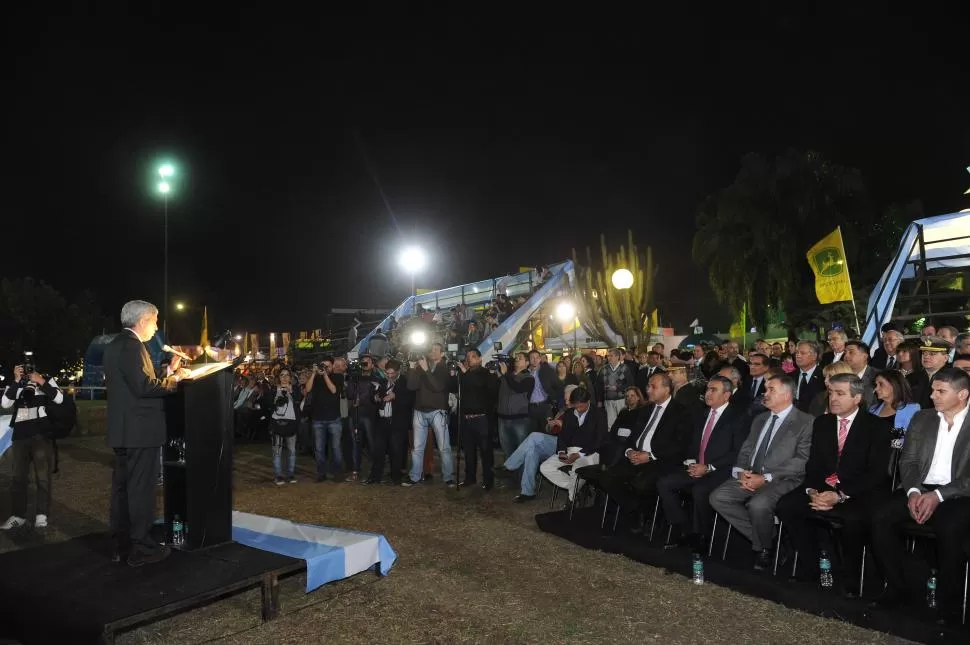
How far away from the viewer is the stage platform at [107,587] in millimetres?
3941

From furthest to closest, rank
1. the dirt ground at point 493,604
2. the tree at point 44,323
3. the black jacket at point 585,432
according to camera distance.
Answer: the tree at point 44,323 → the black jacket at point 585,432 → the dirt ground at point 493,604

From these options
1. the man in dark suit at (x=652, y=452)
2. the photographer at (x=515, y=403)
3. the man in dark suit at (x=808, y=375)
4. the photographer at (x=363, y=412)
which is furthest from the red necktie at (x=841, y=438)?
the photographer at (x=363, y=412)

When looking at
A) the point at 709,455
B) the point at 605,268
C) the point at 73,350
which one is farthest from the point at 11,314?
the point at 709,455

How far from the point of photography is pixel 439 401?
9.88 m

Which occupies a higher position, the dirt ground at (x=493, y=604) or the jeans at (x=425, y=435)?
the jeans at (x=425, y=435)

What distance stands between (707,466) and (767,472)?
640 millimetres

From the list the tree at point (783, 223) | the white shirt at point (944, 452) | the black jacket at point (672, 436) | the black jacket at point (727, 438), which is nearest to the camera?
the white shirt at point (944, 452)

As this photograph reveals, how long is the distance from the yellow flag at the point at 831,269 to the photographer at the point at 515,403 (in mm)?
6454

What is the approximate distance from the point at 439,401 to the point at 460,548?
3575mm

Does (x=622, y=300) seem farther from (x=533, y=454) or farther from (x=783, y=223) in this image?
(x=533, y=454)

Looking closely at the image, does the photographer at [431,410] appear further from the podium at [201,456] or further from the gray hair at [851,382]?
the gray hair at [851,382]

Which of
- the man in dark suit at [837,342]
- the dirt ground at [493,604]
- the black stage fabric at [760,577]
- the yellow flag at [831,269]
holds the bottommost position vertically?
the dirt ground at [493,604]

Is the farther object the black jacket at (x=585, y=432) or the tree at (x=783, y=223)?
the tree at (x=783, y=223)

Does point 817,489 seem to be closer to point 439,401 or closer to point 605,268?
point 439,401
